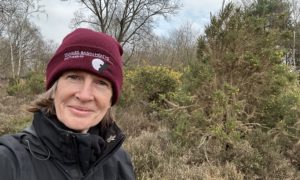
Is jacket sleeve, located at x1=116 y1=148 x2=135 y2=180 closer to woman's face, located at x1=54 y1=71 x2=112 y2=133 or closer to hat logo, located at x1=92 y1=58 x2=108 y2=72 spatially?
woman's face, located at x1=54 y1=71 x2=112 y2=133

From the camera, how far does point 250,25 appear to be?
26.1 feet

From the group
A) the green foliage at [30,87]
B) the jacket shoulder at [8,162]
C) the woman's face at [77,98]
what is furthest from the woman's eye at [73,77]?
the green foliage at [30,87]

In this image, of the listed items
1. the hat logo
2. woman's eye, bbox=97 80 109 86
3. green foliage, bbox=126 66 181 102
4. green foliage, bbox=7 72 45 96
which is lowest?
woman's eye, bbox=97 80 109 86

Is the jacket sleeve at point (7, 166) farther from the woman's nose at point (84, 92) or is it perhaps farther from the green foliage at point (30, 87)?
the green foliage at point (30, 87)

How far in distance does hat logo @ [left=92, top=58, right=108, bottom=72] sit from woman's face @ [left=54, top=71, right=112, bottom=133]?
0.04m

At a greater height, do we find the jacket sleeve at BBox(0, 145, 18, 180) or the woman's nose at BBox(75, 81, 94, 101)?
the woman's nose at BBox(75, 81, 94, 101)

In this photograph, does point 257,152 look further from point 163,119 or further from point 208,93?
point 163,119

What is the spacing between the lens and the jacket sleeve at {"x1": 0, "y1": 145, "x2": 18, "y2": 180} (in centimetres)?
157

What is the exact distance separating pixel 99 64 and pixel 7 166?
554 millimetres

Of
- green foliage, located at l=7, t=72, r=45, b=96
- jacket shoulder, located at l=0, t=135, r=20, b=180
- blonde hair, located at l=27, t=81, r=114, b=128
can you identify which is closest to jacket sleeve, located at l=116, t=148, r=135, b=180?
blonde hair, located at l=27, t=81, r=114, b=128

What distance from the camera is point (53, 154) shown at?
67.2 inches

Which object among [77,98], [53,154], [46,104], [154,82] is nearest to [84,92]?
[77,98]

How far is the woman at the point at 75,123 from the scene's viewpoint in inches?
65.7

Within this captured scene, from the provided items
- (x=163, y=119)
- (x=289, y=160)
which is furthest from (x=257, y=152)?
(x=163, y=119)
